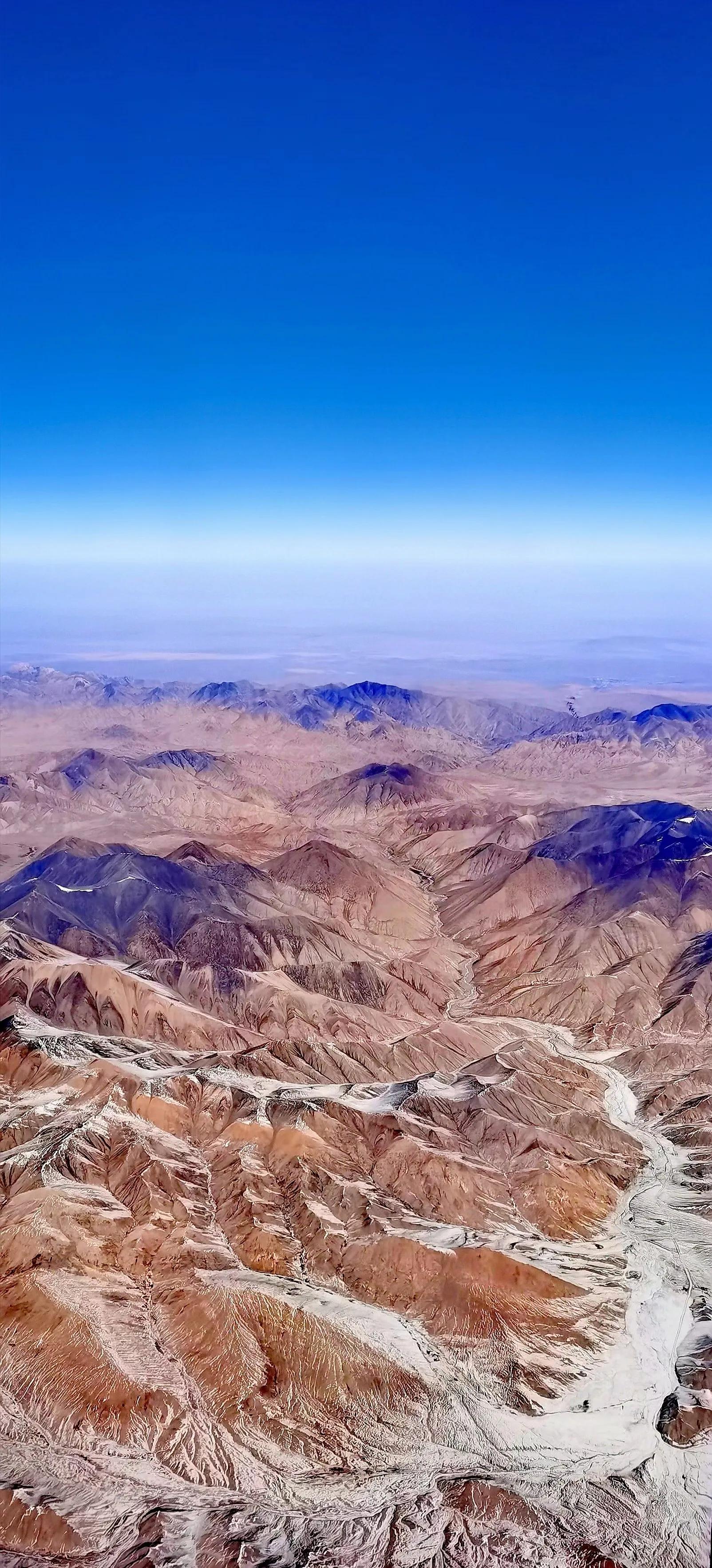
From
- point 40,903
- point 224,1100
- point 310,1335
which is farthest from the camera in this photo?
point 40,903

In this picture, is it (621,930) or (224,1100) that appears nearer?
(224,1100)

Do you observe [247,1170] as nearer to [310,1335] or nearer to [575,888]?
[310,1335]

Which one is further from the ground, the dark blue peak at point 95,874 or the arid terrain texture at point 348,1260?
the dark blue peak at point 95,874

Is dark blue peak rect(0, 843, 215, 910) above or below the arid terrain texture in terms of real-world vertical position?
above

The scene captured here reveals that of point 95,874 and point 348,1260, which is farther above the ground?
point 95,874

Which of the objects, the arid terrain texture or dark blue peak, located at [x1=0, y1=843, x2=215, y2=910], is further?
dark blue peak, located at [x1=0, y1=843, x2=215, y2=910]

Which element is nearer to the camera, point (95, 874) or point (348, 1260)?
point (348, 1260)

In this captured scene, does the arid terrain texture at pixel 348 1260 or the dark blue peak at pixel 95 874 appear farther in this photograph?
the dark blue peak at pixel 95 874

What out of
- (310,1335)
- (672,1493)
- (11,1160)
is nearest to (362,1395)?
(310,1335)
